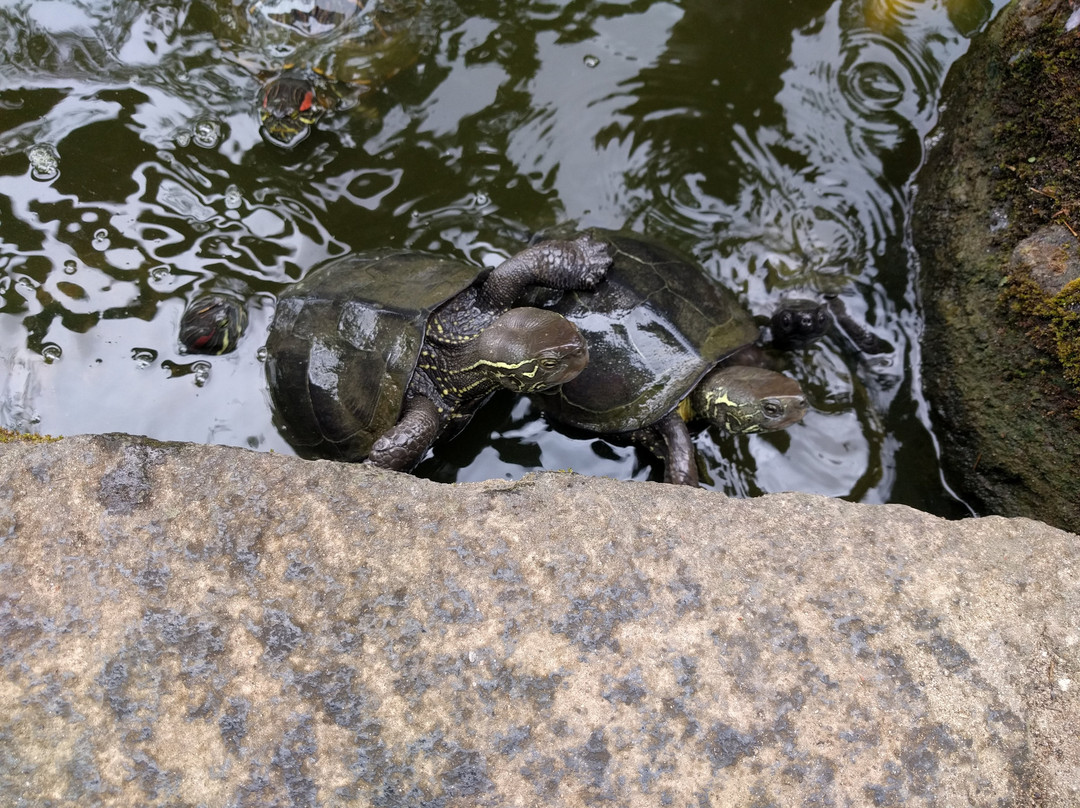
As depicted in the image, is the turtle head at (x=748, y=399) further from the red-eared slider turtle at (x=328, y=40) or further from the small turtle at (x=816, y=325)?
the red-eared slider turtle at (x=328, y=40)

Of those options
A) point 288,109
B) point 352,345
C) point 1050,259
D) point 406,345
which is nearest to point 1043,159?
point 1050,259

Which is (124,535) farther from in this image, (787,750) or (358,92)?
(358,92)

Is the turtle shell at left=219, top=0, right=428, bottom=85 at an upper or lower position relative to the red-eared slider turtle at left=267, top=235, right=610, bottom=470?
upper

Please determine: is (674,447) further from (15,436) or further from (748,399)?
(15,436)

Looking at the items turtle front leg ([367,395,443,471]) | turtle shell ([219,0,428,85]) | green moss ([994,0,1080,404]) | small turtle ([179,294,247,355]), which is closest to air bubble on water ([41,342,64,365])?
small turtle ([179,294,247,355])

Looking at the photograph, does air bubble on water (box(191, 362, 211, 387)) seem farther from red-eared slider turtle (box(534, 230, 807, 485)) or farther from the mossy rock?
the mossy rock

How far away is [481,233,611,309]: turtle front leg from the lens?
3902mm

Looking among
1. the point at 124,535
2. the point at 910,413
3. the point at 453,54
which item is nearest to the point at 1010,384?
the point at 910,413

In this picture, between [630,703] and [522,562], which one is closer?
[630,703]

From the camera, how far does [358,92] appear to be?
14.6 feet

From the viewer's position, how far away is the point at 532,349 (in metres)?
3.50

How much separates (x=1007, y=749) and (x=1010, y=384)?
1.80 m

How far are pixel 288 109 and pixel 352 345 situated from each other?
157 centimetres

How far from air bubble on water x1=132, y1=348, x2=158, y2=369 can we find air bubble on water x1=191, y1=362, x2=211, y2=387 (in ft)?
0.73
